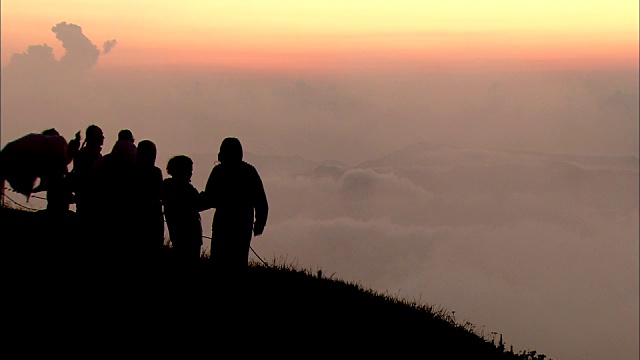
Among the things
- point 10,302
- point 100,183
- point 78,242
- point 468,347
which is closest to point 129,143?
point 100,183

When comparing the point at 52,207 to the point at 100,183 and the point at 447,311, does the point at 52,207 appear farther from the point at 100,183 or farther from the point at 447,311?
the point at 447,311

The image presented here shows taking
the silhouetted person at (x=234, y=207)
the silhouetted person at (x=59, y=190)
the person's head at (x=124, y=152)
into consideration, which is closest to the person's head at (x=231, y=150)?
the silhouetted person at (x=234, y=207)

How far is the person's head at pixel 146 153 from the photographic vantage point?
48.4 feet


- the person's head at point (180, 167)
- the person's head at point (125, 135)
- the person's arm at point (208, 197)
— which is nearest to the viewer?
the person's head at point (180, 167)

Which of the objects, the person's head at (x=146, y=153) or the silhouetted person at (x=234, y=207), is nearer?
the person's head at (x=146, y=153)

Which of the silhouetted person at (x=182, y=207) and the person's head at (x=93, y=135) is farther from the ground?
the person's head at (x=93, y=135)

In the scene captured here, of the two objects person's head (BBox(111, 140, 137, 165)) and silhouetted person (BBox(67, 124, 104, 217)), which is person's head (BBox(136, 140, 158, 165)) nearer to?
person's head (BBox(111, 140, 137, 165))

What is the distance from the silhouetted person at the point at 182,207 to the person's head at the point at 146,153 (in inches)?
17.1

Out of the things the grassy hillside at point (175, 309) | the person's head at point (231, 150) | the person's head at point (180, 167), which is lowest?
the grassy hillside at point (175, 309)

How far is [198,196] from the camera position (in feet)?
50.6

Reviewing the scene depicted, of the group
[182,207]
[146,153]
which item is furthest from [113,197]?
[182,207]

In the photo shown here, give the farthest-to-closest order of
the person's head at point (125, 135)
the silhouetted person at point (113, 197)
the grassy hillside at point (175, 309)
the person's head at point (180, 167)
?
1. the person's head at point (125, 135)
2. the person's head at point (180, 167)
3. the silhouetted person at point (113, 197)
4. the grassy hillside at point (175, 309)

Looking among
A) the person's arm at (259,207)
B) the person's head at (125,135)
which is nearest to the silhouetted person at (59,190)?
the person's head at (125,135)

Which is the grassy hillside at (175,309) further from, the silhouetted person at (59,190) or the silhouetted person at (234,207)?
the silhouetted person at (234,207)
